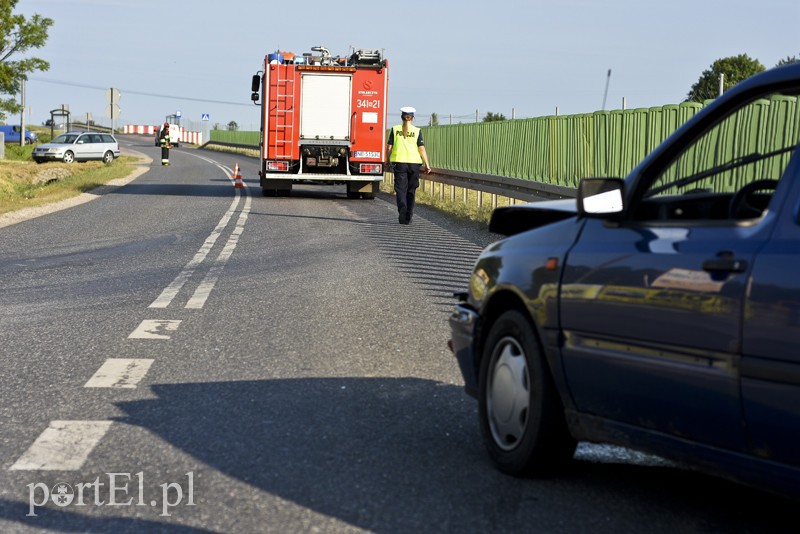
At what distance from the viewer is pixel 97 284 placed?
38.9 ft

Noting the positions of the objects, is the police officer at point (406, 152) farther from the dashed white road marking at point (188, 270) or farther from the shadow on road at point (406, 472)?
the shadow on road at point (406, 472)

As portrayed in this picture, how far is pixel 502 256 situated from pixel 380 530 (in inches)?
54.1

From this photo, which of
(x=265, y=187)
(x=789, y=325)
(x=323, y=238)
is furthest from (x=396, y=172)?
(x=789, y=325)

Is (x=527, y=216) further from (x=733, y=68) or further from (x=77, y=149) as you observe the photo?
(x=733, y=68)

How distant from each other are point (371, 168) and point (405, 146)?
23.8 ft

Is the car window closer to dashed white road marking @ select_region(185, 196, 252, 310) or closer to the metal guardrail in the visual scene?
dashed white road marking @ select_region(185, 196, 252, 310)

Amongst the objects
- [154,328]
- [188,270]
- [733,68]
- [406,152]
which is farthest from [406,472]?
[733,68]

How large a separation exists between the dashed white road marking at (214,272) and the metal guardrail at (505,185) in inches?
172

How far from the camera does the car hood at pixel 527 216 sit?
513 centimetres

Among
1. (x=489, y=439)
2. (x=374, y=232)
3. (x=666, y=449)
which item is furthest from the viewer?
(x=374, y=232)

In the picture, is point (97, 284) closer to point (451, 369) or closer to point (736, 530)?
point (451, 369)

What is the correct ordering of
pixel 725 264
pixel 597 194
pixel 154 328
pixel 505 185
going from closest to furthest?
pixel 725 264 → pixel 597 194 → pixel 154 328 → pixel 505 185

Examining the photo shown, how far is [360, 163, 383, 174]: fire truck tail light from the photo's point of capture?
27469 millimetres

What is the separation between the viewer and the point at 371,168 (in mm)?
27578
